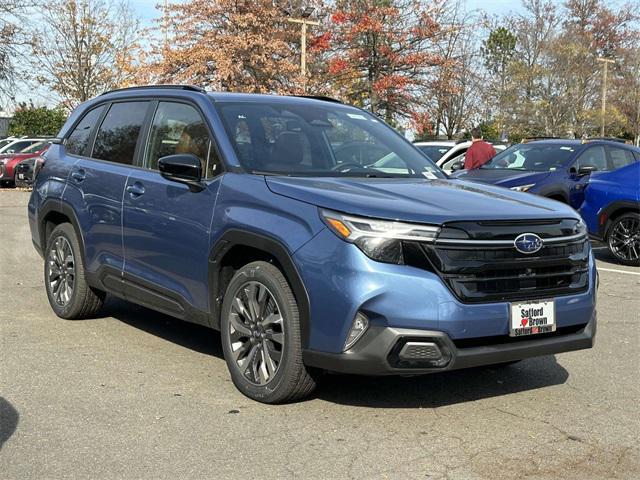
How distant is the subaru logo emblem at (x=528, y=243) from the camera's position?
4.21 metres

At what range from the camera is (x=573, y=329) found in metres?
4.55

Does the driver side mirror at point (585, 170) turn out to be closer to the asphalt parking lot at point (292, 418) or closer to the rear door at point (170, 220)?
→ the asphalt parking lot at point (292, 418)

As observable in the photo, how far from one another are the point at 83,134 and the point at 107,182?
1013 mm

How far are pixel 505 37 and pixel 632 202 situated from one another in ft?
124

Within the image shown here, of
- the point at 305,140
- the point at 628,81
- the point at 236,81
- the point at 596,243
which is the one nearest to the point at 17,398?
the point at 305,140

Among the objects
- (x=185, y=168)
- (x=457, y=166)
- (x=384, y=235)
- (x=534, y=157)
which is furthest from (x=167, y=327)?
(x=457, y=166)

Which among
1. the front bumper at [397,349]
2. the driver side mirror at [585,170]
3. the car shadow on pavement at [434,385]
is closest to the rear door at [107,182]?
the car shadow on pavement at [434,385]

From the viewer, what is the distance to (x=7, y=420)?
424 cm

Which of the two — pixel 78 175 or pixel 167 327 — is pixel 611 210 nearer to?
pixel 167 327

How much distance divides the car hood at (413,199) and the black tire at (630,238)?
6.54 metres

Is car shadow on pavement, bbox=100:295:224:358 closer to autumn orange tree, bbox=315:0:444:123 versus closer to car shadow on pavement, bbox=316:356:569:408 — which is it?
car shadow on pavement, bbox=316:356:569:408

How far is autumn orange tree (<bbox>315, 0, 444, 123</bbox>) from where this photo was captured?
103 feet

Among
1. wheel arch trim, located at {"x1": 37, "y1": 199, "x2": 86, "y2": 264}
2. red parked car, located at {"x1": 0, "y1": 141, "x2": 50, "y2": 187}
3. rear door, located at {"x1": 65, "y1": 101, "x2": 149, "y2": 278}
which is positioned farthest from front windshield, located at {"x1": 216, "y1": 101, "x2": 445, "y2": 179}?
red parked car, located at {"x1": 0, "y1": 141, "x2": 50, "y2": 187}

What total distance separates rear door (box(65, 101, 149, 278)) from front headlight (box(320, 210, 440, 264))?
2.32 metres
